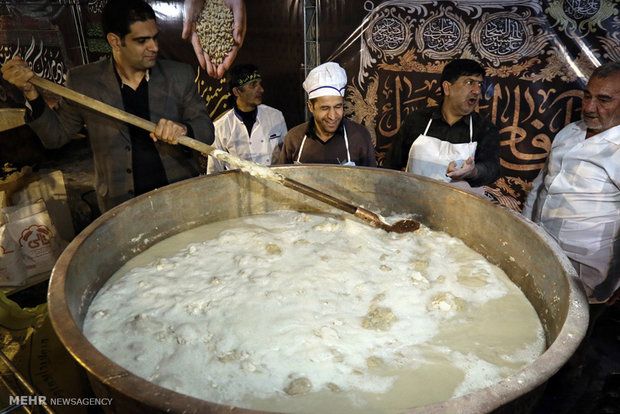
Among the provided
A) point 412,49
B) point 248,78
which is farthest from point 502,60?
point 248,78

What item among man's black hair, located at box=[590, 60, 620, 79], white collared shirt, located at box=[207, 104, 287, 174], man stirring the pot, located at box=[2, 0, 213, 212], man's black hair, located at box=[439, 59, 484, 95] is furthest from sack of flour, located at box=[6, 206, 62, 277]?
man's black hair, located at box=[590, 60, 620, 79]

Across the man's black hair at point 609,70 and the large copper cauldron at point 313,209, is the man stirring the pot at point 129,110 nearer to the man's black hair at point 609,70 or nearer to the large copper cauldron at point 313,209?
the large copper cauldron at point 313,209

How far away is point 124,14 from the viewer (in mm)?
2309

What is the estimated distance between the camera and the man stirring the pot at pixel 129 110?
2332 mm

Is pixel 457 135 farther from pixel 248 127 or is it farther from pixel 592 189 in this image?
pixel 248 127

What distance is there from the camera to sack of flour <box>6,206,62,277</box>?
10.0 ft

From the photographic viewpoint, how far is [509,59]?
3.39 m

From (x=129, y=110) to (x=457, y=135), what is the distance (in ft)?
7.18

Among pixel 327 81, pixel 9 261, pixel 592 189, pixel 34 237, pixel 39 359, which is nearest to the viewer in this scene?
pixel 39 359

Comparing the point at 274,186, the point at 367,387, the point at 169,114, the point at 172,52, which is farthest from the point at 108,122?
the point at 172,52

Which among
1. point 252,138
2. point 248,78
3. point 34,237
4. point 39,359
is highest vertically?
point 248,78

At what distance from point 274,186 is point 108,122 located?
43.9 inches

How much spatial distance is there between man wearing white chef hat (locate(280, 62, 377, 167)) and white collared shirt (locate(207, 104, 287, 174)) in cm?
59

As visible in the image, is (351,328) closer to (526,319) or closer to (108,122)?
(526,319)
